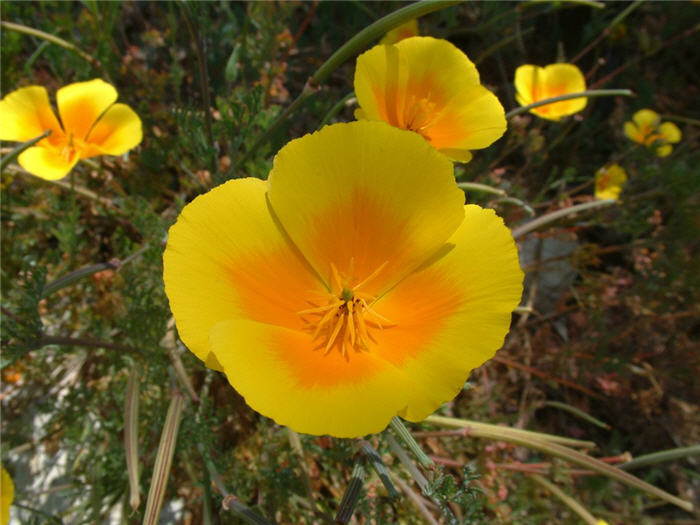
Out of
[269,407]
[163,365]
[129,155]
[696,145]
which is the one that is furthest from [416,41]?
[696,145]

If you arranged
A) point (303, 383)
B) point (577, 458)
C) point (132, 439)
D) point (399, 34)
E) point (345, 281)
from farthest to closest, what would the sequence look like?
point (399, 34) → point (577, 458) → point (132, 439) → point (345, 281) → point (303, 383)

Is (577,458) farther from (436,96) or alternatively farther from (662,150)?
(662,150)

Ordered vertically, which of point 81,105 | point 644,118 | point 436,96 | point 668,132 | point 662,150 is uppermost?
point 644,118

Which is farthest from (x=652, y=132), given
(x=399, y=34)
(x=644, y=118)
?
(x=399, y=34)

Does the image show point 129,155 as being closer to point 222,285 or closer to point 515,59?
point 222,285

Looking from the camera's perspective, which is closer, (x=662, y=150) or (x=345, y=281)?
(x=345, y=281)
